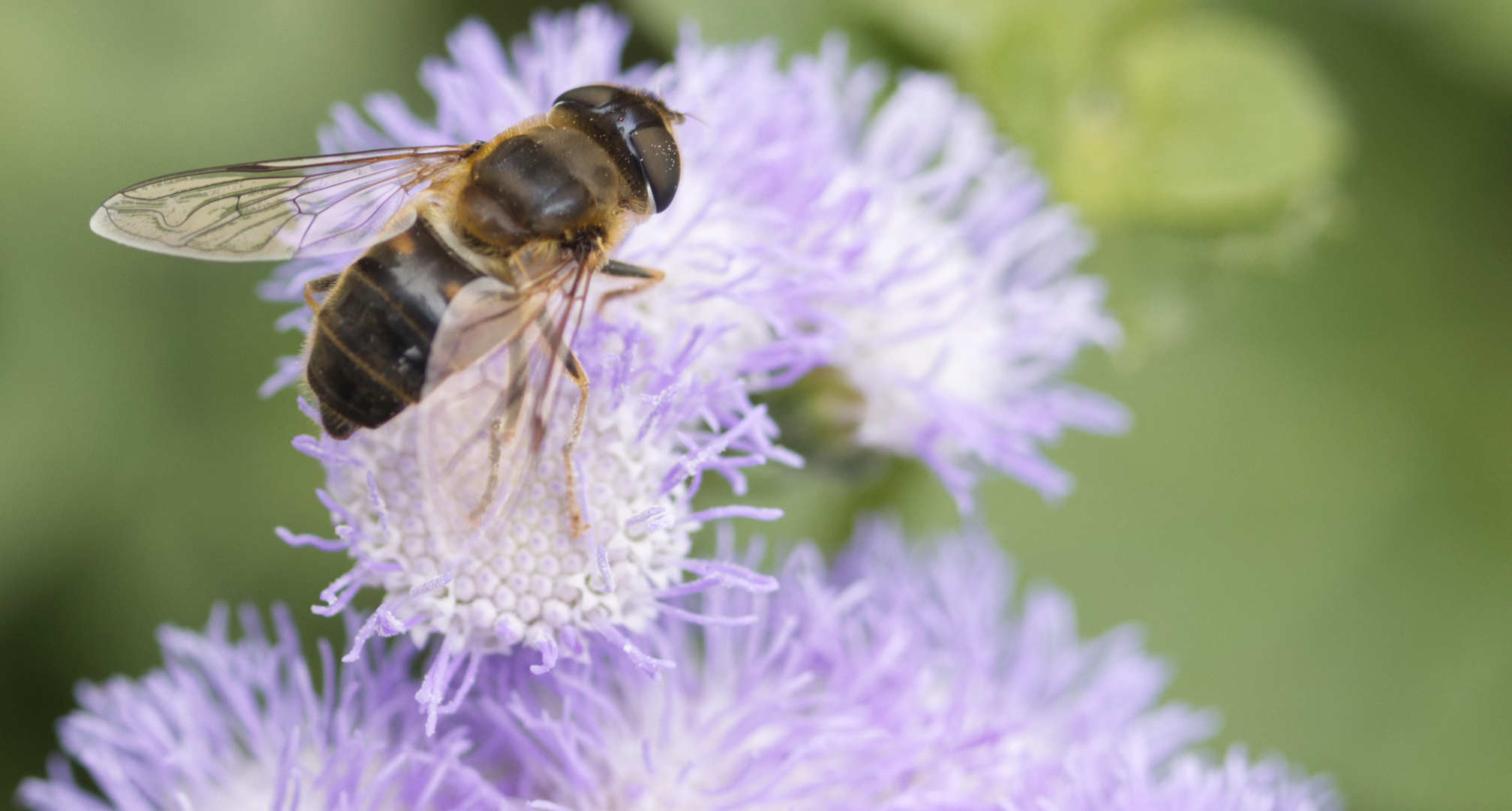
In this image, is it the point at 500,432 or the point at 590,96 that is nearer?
the point at 500,432

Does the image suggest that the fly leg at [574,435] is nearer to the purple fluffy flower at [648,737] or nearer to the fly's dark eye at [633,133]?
the purple fluffy flower at [648,737]

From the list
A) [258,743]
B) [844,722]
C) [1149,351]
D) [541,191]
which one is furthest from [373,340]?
[1149,351]

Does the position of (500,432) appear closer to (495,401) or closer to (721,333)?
(495,401)

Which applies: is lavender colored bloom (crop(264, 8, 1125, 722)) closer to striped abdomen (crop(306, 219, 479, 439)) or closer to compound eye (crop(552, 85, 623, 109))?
striped abdomen (crop(306, 219, 479, 439))

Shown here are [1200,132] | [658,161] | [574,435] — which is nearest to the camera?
[574,435]

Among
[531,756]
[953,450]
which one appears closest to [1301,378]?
[953,450]

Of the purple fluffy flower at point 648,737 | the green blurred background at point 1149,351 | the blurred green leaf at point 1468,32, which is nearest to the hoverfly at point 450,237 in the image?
the purple fluffy flower at point 648,737
